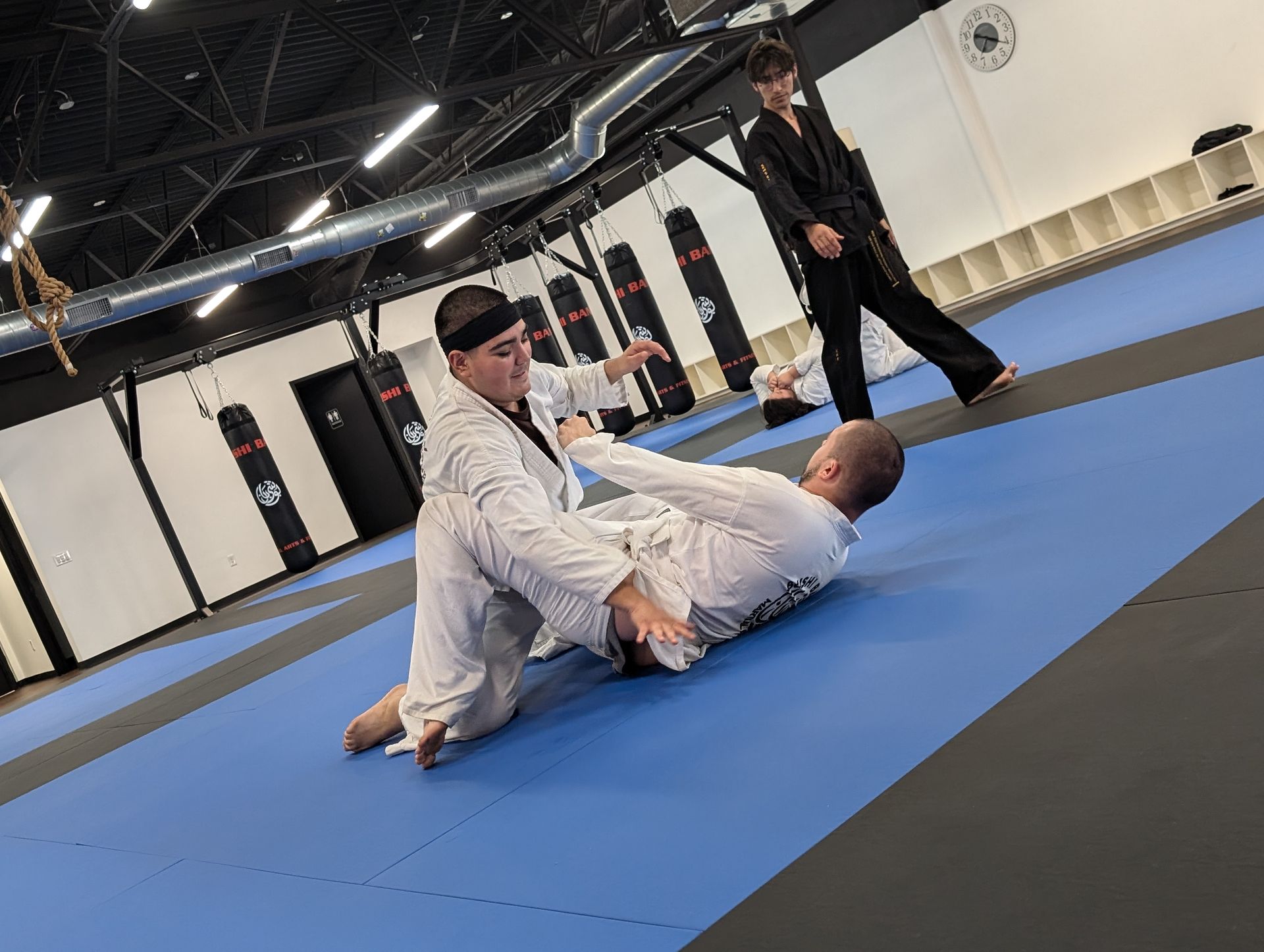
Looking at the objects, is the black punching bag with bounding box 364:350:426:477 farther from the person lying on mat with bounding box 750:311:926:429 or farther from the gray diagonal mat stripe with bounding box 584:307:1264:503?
the gray diagonal mat stripe with bounding box 584:307:1264:503

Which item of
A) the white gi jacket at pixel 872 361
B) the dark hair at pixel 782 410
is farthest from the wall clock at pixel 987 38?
the dark hair at pixel 782 410

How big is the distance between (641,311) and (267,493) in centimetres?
512

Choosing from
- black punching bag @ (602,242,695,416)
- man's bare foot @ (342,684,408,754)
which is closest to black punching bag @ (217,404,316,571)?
black punching bag @ (602,242,695,416)

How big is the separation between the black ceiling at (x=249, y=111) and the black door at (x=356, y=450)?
148cm

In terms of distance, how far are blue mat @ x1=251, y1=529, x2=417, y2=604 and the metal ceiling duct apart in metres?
3.35

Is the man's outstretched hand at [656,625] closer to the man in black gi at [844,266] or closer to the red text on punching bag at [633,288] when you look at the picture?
the man in black gi at [844,266]

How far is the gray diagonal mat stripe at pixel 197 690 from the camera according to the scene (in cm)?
578

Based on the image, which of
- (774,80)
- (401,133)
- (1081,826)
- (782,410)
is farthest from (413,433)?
(1081,826)

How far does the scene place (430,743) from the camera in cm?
301

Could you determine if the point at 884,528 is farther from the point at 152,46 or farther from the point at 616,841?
the point at 152,46

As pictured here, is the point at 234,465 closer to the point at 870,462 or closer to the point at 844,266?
the point at 844,266

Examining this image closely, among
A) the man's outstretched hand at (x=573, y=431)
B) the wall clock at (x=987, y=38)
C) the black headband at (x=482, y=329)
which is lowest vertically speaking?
the man's outstretched hand at (x=573, y=431)

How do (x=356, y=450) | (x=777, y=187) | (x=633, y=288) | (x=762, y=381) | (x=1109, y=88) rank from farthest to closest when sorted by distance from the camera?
(x=356, y=450)
(x=633, y=288)
(x=1109, y=88)
(x=762, y=381)
(x=777, y=187)

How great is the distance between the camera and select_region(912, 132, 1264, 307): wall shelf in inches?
420
